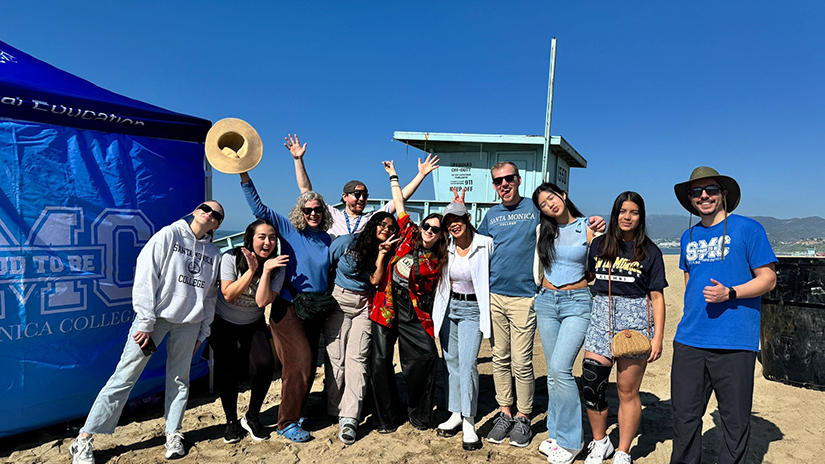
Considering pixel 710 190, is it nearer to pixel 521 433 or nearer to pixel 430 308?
pixel 430 308

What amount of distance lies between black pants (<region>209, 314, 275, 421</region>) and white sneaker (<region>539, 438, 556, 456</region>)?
2.32 meters

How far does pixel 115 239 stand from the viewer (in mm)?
4137

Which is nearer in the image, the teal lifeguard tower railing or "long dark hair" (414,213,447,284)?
"long dark hair" (414,213,447,284)

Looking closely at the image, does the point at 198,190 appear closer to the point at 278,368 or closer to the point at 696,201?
the point at 278,368

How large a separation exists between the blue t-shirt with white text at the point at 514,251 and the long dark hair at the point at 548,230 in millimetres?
157

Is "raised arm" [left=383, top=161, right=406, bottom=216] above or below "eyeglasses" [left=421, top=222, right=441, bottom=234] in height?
above

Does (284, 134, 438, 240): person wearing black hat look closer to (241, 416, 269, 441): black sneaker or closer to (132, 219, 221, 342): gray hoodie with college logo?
(132, 219, 221, 342): gray hoodie with college logo

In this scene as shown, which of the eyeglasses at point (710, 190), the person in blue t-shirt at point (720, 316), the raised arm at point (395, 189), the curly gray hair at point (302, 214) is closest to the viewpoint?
the person in blue t-shirt at point (720, 316)

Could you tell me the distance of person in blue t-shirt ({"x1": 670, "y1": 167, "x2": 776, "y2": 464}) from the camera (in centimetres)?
285

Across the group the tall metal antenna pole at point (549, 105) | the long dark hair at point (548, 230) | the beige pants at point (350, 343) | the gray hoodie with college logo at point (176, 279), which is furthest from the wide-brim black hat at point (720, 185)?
the tall metal antenna pole at point (549, 105)

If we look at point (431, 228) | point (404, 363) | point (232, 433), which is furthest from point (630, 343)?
point (232, 433)

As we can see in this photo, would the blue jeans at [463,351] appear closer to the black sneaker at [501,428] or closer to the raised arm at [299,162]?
the black sneaker at [501,428]

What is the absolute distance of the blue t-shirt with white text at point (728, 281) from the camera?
285cm

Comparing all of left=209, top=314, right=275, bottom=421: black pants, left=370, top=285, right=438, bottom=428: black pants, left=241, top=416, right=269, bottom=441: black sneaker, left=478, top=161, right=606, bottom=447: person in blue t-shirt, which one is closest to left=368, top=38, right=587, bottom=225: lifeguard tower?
left=478, top=161, right=606, bottom=447: person in blue t-shirt
